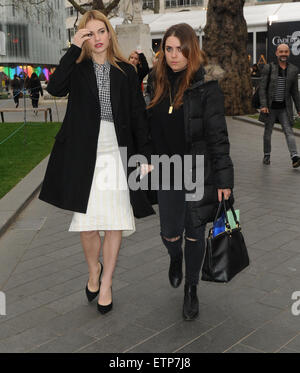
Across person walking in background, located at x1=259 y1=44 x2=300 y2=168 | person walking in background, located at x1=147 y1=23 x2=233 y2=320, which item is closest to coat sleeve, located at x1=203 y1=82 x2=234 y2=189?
person walking in background, located at x1=147 y1=23 x2=233 y2=320

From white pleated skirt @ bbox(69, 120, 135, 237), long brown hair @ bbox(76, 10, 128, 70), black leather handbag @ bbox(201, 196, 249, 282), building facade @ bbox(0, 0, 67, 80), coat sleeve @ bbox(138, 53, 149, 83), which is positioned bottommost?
black leather handbag @ bbox(201, 196, 249, 282)

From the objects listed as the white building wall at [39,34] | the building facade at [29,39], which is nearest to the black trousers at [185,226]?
the building facade at [29,39]

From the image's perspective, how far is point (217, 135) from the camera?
332cm

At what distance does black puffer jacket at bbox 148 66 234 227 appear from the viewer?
332 cm

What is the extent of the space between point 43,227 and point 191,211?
3.02 metres

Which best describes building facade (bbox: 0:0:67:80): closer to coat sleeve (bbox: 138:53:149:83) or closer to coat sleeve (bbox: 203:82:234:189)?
coat sleeve (bbox: 138:53:149:83)

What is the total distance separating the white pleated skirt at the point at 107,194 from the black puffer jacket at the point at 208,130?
0.46m

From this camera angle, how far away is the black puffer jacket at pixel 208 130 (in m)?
3.32

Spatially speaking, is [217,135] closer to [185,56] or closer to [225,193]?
[225,193]

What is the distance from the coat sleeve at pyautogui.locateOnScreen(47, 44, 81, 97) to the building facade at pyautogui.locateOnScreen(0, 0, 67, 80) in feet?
207

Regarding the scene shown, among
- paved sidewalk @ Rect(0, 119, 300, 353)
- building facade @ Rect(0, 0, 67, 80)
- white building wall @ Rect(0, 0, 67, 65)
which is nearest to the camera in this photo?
paved sidewalk @ Rect(0, 119, 300, 353)

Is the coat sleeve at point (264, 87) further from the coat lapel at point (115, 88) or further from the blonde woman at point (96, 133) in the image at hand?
the coat lapel at point (115, 88)

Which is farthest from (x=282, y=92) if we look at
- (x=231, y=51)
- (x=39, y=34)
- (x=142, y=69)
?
(x=39, y=34)

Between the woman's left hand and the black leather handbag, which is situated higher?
the woman's left hand
